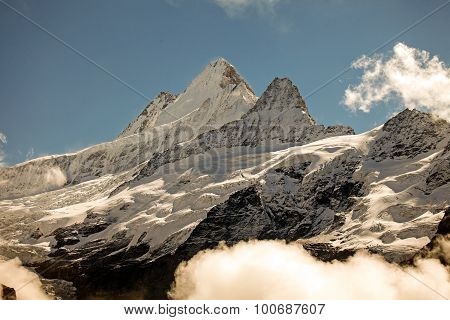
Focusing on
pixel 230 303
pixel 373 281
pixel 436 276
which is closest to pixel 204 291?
pixel 373 281

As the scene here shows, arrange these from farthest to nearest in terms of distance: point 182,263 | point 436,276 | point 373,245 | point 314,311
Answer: point 182,263 → point 373,245 → point 436,276 → point 314,311

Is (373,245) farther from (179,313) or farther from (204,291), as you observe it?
(179,313)

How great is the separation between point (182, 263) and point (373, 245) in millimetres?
51336

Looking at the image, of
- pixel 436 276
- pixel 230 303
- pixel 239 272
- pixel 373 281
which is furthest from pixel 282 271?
pixel 230 303

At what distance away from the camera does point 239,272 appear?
169m

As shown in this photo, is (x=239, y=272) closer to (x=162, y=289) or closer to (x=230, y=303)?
(x=162, y=289)

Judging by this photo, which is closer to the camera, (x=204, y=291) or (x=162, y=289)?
(x=204, y=291)

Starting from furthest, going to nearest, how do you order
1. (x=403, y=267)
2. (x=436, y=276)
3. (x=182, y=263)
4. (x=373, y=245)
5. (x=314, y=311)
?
(x=182, y=263), (x=373, y=245), (x=403, y=267), (x=436, y=276), (x=314, y=311)

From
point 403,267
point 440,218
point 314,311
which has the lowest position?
point 314,311

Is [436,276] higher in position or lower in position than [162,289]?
lower

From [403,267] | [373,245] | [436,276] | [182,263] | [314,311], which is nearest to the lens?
[314,311]

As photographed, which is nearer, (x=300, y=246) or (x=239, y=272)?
(x=239, y=272)

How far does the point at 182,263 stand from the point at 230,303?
467ft

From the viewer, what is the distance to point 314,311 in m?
52.6
